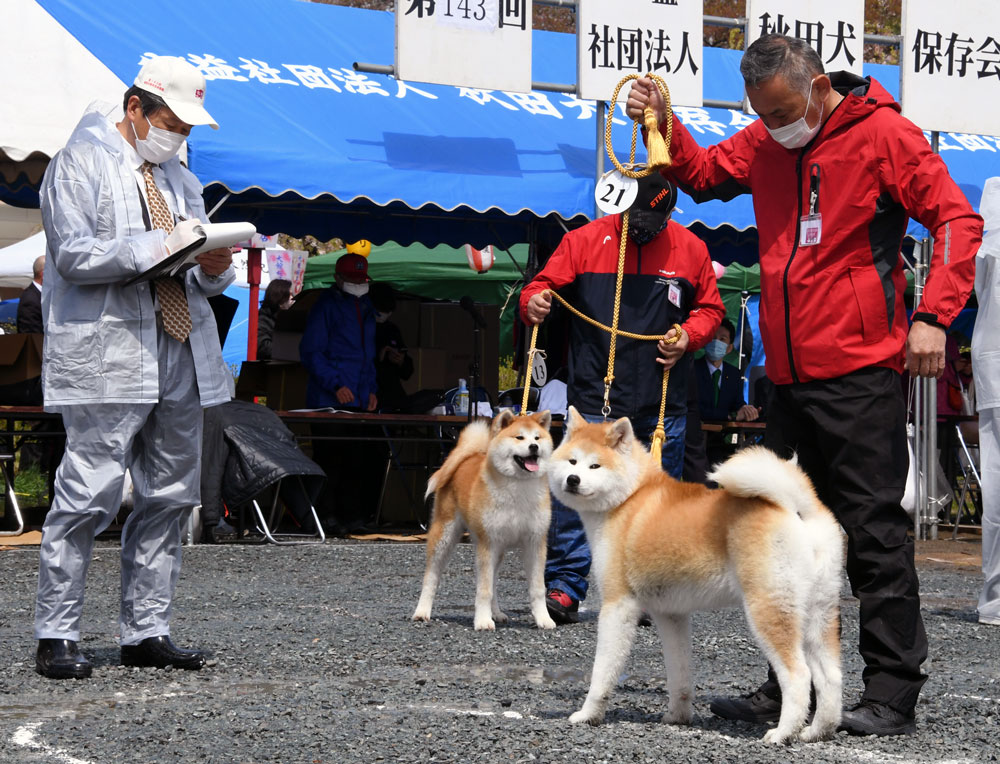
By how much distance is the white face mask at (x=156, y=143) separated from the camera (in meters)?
4.45

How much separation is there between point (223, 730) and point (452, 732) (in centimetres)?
65

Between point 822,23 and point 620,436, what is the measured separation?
658cm

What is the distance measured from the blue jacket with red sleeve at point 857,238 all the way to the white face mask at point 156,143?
220cm

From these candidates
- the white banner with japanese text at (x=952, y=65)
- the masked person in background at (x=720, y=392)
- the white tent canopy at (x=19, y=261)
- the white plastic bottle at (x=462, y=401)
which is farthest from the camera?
the white tent canopy at (x=19, y=261)

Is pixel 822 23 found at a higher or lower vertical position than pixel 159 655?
higher

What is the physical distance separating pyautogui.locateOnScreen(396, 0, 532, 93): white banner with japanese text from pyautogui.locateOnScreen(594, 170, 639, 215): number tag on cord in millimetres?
3749

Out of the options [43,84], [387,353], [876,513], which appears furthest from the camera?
[387,353]

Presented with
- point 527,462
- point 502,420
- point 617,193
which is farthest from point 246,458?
point 617,193

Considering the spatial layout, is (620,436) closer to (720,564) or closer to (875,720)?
(720,564)

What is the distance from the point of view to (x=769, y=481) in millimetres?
3229

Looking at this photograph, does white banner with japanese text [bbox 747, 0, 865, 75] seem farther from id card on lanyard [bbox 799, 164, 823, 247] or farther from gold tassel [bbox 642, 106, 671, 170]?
id card on lanyard [bbox 799, 164, 823, 247]

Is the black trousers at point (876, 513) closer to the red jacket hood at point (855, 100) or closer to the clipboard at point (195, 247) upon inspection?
the red jacket hood at point (855, 100)

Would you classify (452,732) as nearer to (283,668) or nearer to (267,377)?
(283,668)

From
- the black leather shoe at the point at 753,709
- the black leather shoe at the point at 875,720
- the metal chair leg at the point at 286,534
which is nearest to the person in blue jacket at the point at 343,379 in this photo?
the metal chair leg at the point at 286,534
